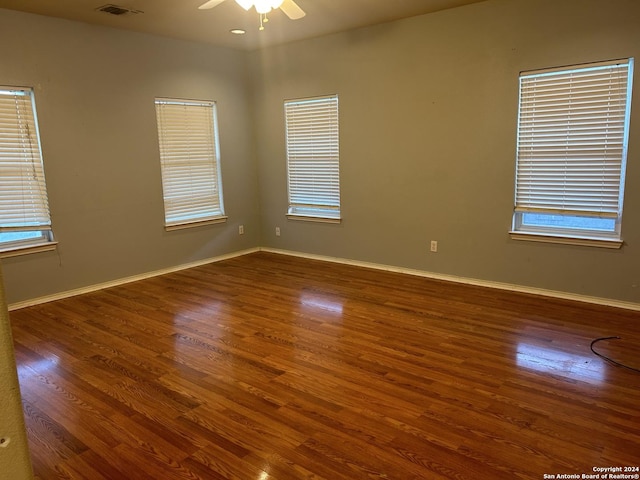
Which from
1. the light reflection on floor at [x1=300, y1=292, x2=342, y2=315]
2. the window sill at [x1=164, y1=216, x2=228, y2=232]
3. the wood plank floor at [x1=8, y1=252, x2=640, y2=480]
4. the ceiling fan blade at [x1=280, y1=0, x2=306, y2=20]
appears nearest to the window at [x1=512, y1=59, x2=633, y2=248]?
the wood plank floor at [x1=8, y1=252, x2=640, y2=480]

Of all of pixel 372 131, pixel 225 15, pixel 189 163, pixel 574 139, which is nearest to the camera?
pixel 574 139

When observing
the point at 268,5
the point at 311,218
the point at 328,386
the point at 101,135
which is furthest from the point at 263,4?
the point at 311,218

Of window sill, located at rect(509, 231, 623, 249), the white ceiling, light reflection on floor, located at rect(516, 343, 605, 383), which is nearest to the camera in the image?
light reflection on floor, located at rect(516, 343, 605, 383)

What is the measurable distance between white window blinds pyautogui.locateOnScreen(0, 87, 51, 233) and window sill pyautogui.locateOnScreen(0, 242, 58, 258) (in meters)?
0.16

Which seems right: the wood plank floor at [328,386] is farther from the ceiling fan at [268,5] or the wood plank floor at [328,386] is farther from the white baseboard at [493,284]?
the ceiling fan at [268,5]

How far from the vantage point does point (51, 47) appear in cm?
435

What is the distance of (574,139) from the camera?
4.01m

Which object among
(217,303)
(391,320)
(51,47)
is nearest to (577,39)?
(391,320)

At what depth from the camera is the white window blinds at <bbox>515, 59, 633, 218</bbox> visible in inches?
150

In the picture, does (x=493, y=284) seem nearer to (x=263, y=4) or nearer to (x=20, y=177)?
(x=263, y=4)

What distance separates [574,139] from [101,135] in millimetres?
4521

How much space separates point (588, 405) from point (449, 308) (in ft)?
5.34

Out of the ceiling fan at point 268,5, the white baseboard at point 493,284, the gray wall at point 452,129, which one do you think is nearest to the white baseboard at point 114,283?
the white baseboard at point 493,284

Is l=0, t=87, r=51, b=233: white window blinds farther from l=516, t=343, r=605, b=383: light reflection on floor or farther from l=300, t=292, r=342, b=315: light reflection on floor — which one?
l=516, t=343, r=605, b=383: light reflection on floor
